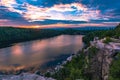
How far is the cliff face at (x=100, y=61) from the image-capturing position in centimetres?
3672

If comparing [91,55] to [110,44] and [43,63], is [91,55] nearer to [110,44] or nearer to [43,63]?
[110,44]

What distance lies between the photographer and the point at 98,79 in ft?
132

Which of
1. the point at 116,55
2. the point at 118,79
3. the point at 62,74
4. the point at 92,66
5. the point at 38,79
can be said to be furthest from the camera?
the point at 62,74

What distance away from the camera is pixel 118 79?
3148 centimetres

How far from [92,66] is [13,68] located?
41.7 m

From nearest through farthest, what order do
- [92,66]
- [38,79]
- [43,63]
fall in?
[38,79] < [92,66] < [43,63]

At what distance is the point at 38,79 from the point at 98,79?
740 inches

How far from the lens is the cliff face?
36719 mm

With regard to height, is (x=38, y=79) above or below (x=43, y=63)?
above

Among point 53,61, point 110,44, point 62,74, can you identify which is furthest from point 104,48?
point 53,61

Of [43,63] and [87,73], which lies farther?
[43,63]

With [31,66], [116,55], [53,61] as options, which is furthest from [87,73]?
[53,61]

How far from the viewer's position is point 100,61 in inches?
1608

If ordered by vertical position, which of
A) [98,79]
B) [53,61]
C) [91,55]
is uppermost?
[91,55]
